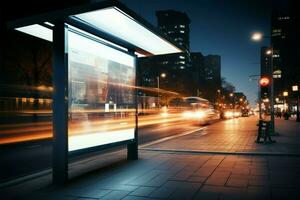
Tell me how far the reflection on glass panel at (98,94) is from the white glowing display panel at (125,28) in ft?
1.56

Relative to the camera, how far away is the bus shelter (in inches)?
277

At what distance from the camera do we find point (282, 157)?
34.8ft

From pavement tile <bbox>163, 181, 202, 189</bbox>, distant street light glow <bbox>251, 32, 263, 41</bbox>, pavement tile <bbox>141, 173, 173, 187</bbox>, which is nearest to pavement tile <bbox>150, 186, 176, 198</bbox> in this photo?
pavement tile <bbox>163, 181, 202, 189</bbox>

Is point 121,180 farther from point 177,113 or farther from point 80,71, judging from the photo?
point 177,113

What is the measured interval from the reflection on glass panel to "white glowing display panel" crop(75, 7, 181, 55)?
0.48 metres

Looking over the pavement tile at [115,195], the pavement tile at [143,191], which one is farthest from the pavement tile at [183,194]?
the pavement tile at [115,195]

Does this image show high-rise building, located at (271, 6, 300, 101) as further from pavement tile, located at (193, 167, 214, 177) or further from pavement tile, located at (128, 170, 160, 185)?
pavement tile, located at (128, 170, 160, 185)

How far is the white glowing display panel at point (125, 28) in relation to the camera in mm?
7012

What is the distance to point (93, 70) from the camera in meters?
8.56

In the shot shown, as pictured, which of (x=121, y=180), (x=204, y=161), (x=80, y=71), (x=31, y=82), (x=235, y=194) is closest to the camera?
(x=235, y=194)

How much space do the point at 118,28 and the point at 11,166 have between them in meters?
5.76

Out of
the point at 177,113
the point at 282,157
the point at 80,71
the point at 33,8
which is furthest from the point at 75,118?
the point at 33,8

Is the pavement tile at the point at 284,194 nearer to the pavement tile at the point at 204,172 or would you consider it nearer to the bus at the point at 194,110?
the pavement tile at the point at 204,172

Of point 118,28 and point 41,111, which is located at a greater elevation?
point 118,28
